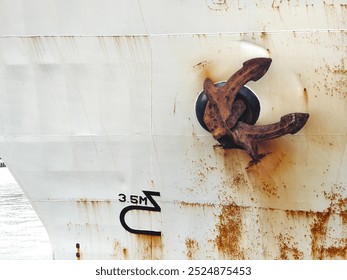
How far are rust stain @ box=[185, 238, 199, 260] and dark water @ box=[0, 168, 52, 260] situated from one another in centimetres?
695

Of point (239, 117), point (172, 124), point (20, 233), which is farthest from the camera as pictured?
point (20, 233)

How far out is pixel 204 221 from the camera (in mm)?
6508

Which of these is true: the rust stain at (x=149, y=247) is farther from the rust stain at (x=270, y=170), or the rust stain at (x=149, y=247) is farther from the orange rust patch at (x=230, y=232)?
the rust stain at (x=270, y=170)

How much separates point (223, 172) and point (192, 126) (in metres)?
0.52

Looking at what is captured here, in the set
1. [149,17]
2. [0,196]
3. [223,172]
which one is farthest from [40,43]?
[0,196]

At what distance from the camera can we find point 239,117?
5977 millimetres

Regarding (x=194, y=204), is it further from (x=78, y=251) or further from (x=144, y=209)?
(x=78, y=251)

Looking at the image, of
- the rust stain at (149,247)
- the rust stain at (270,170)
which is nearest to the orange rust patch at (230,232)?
the rust stain at (270,170)

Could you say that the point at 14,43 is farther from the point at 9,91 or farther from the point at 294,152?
the point at 294,152

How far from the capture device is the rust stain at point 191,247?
658 centimetres

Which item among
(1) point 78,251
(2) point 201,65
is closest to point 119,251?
(1) point 78,251

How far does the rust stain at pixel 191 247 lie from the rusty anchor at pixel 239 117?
110cm

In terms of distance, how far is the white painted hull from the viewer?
6004 millimetres

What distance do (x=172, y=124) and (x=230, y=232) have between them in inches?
46.0
